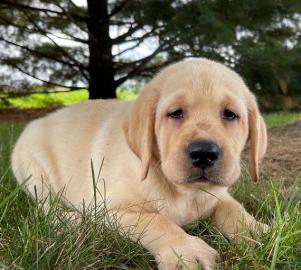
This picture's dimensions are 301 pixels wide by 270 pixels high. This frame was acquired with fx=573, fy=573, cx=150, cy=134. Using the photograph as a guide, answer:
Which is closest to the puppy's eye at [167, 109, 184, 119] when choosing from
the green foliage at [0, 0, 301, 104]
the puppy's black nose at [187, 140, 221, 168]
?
the puppy's black nose at [187, 140, 221, 168]

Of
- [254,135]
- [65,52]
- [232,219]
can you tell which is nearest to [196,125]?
[254,135]

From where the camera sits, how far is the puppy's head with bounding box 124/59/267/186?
2.82 metres

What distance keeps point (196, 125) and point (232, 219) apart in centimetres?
65

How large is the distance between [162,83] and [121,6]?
5.60 meters

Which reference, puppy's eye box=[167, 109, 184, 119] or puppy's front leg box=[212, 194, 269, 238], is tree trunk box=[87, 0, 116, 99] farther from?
puppy's eye box=[167, 109, 184, 119]

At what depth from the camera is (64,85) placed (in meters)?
10.0

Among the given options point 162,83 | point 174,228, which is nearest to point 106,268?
point 174,228

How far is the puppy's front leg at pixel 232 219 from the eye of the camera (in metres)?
2.93

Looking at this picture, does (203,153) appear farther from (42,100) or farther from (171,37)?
(42,100)

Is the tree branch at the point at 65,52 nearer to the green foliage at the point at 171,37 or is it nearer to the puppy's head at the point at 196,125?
the green foliage at the point at 171,37

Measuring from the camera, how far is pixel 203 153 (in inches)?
108

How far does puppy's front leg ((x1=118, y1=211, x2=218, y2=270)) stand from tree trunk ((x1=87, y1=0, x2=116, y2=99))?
5872 millimetres

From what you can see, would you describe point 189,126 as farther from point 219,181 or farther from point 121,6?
point 121,6

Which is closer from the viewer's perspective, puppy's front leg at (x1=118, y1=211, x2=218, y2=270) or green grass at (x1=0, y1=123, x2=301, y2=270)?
green grass at (x1=0, y1=123, x2=301, y2=270)
